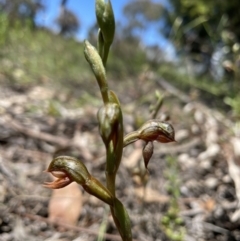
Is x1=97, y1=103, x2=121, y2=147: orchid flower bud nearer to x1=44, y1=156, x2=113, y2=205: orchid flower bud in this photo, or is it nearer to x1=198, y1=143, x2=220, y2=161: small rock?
x1=44, y1=156, x2=113, y2=205: orchid flower bud

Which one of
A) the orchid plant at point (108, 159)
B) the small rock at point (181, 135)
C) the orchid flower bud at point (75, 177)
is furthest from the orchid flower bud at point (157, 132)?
the small rock at point (181, 135)

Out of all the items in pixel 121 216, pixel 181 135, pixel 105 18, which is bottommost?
pixel 121 216

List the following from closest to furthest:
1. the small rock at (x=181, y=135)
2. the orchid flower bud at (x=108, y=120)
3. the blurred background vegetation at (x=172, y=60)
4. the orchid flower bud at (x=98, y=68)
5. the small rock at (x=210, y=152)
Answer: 1. the orchid flower bud at (x=108, y=120)
2. the orchid flower bud at (x=98, y=68)
3. the small rock at (x=210, y=152)
4. the small rock at (x=181, y=135)
5. the blurred background vegetation at (x=172, y=60)

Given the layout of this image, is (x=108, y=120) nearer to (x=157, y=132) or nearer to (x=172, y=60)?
(x=157, y=132)

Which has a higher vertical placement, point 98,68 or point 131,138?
point 98,68

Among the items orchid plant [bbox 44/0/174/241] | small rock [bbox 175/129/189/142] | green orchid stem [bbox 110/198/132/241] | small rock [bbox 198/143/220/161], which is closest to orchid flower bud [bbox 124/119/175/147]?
orchid plant [bbox 44/0/174/241]

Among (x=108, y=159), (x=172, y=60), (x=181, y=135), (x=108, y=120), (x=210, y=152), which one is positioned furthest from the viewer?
(x=172, y=60)

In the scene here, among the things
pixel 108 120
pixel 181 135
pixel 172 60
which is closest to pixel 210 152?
pixel 181 135

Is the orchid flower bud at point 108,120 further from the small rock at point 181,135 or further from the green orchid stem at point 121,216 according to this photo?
the small rock at point 181,135
